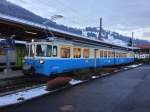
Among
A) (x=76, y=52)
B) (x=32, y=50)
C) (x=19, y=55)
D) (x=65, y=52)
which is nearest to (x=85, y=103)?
(x=32, y=50)

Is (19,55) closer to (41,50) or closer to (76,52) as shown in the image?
(76,52)

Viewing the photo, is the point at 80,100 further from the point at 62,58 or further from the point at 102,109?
the point at 62,58

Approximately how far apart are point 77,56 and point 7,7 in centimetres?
7006

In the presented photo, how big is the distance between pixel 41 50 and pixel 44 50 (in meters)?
0.30

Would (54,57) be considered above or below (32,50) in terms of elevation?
below

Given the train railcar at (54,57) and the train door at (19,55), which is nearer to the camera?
the train railcar at (54,57)

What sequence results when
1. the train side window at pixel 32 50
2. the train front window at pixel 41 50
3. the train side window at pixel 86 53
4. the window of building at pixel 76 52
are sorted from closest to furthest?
the train front window at pixel 41 50 → the train side window at pixel 32 50 → the window of building at pixel 76 52 → the train side window at pixel 86 53

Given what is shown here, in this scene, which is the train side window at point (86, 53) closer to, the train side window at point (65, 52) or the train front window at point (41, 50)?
the train side window at point (65, 52)

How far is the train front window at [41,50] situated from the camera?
72.2 ft

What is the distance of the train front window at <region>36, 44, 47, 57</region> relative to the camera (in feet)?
72.2

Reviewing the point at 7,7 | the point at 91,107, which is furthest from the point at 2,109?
the point at 7,7

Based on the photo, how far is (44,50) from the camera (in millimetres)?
22031

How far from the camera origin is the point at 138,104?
12508 millimetres

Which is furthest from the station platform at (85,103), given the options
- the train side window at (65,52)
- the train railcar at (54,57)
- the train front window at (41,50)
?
the train side window at (65,52)
